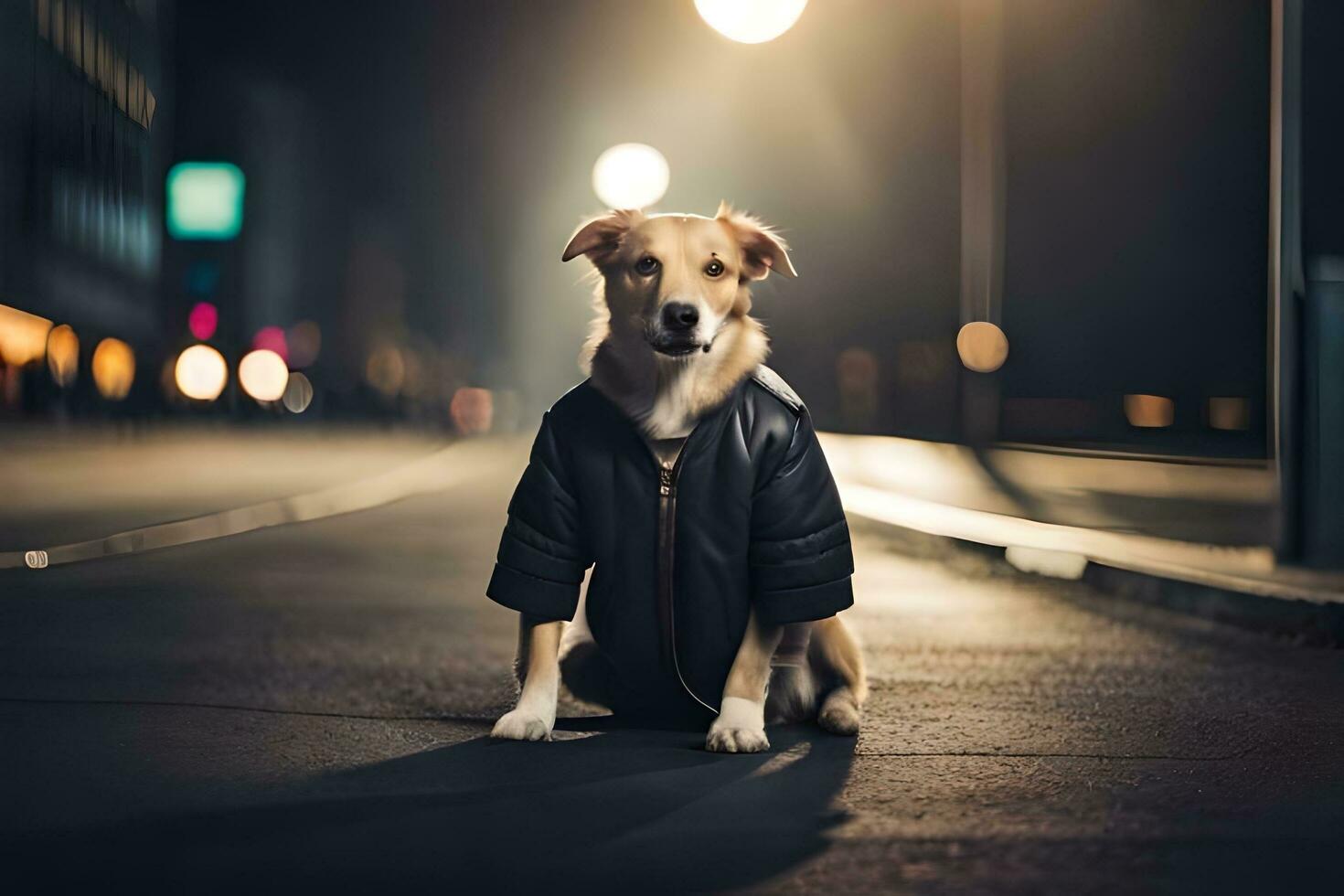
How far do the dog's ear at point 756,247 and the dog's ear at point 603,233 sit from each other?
276mm

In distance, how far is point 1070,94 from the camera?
2122cm

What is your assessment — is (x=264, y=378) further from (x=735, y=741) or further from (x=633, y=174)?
(x=735, y=741)

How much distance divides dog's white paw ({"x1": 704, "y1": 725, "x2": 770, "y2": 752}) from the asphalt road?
4 cm

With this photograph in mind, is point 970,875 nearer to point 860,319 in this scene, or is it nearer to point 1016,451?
point 1016,451

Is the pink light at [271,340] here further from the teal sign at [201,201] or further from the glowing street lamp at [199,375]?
the glowing street lamp at [199,375]

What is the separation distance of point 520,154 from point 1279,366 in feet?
142

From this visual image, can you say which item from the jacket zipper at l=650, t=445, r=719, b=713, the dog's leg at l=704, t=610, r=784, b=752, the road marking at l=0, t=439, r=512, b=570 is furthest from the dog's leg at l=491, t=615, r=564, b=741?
the road marking at l=0, t=439, r=512, b=570

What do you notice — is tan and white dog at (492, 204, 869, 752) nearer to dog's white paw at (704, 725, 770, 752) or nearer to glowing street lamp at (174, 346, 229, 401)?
dog's white paw at (704, 725, 770, 752)

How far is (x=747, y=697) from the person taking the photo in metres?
4.87

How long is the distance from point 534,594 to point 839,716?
1015mm

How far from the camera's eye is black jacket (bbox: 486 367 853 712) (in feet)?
15.8

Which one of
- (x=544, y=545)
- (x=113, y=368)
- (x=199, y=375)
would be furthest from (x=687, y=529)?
(x=199, y=375)

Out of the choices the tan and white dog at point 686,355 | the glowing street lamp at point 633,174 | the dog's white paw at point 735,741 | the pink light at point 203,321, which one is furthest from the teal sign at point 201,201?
the dog's white paw at point 735,741

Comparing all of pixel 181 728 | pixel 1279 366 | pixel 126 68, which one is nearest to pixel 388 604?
pixel 181 728
